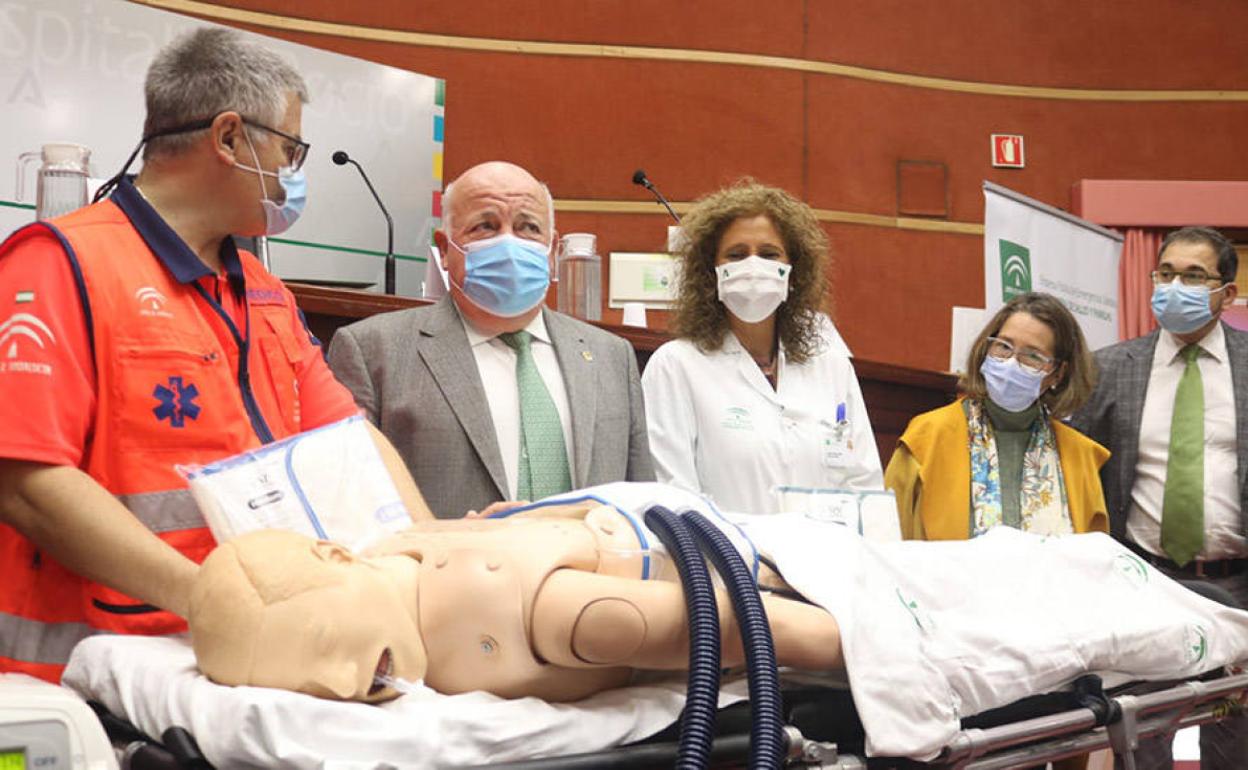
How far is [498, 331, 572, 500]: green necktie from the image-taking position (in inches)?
92.0

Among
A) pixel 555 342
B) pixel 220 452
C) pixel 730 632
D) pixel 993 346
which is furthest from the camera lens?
pixel 993 346

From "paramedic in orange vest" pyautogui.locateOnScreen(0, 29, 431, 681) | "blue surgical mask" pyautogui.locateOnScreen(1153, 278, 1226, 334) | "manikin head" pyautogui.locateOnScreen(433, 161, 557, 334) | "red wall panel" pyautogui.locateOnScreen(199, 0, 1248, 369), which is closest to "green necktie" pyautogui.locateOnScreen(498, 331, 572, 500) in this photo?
"manikin head" pyautogui.locateOnScreen(433, 161, 557, 334)

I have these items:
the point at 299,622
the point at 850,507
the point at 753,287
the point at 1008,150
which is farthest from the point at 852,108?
the point at 299,622

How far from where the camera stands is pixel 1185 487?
3332mm

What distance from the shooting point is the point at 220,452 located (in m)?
1.70

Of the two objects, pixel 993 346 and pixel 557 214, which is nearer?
pixel 993 346

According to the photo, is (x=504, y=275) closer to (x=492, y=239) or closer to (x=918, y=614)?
(x=492, y=239)

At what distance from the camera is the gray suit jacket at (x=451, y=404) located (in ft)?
7.61

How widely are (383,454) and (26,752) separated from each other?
0.88 m

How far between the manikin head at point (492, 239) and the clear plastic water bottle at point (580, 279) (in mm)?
1438

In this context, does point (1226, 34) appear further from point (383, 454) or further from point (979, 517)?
point (383, 454)

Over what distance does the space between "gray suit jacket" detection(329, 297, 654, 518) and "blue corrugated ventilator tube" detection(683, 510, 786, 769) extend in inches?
37.1

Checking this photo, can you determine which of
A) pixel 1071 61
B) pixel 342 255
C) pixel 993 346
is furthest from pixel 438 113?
pixel 1071 61

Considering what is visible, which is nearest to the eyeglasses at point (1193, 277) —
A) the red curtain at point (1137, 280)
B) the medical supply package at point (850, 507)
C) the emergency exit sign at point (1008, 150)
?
the medical supply package at point (850, 507)
